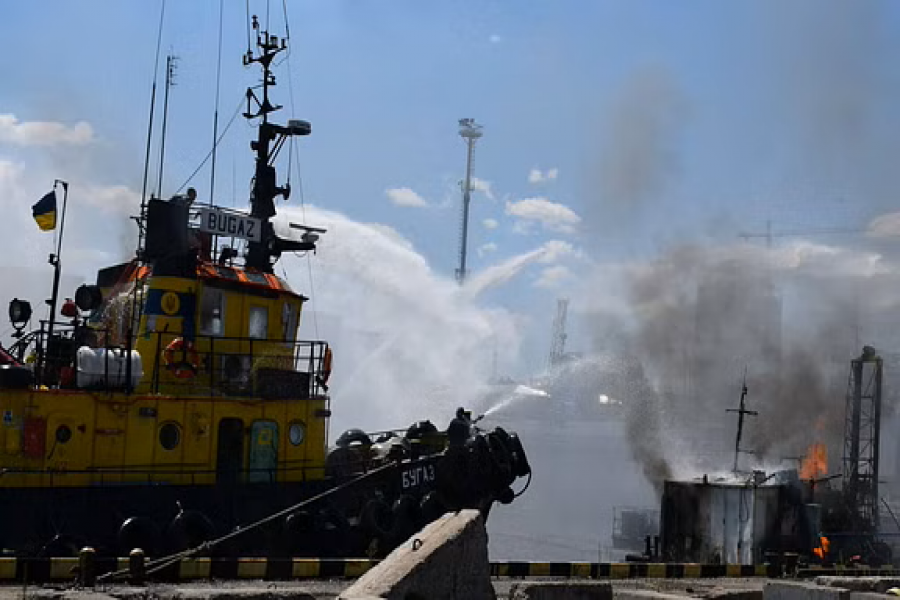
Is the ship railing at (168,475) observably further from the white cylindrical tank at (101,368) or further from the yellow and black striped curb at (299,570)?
the yellow and black striped curb at (299,570)

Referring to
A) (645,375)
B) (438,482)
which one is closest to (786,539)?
(438,482)

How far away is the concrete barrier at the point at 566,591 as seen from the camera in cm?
1335

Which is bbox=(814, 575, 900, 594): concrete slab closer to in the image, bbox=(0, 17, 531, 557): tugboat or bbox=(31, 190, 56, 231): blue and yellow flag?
bbox=(0, 17, 531, 557): tugboat

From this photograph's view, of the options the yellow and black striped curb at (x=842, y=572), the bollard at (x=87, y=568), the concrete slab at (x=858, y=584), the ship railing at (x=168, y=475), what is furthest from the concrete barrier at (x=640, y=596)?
the ship railing at (x=168, y=475)

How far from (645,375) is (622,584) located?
48.2 m

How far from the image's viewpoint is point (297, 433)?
19.6 m

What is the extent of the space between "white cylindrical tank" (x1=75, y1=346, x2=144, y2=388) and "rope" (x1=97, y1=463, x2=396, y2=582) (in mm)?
2905

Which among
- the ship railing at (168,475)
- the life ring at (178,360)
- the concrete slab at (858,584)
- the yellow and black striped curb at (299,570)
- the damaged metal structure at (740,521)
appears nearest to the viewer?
the yellow and black striped curb at (299,570)

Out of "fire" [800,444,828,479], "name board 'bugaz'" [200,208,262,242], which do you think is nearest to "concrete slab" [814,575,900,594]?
"name board 'bugaz'" [200,208,262,242]

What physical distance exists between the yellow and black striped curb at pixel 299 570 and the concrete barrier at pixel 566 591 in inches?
124

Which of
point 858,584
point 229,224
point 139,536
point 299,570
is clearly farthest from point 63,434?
point 858,584

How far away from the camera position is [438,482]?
20969 millimetres

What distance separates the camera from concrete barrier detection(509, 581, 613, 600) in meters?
13.4

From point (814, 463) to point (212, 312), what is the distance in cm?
3341
